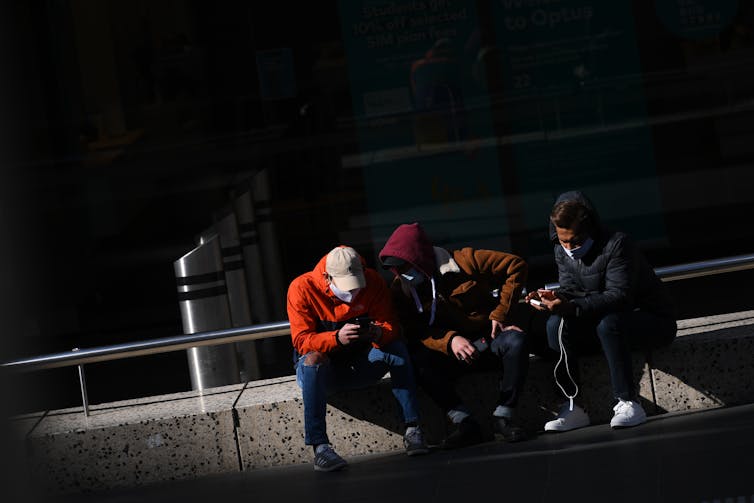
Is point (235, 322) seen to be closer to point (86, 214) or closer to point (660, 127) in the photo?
point (86, 214)

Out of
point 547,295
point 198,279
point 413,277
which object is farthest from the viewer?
point 198,279

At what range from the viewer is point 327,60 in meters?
8.57

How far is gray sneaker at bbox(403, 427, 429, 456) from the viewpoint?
518 centimetres

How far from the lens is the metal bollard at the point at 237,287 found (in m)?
7.12

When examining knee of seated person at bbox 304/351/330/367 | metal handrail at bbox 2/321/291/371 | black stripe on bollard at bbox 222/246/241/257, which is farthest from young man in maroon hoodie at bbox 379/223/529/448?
black stripe on bollard at bbox 222/246/241/257

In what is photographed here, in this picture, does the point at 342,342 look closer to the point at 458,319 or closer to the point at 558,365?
the point at 458,319

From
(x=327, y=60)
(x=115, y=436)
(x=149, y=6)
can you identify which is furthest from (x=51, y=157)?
(x=115, y=436)

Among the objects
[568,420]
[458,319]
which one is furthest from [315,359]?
[568,420]

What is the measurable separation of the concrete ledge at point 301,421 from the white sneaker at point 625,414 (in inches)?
7.9

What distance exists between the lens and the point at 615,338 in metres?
5.08

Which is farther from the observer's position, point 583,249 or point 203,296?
point 203,296

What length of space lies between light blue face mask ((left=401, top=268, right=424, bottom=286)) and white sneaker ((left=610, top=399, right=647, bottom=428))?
1.10 meters

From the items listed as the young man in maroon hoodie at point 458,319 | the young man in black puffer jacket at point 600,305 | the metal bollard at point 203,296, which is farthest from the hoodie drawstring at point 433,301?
the metal bollard at point 203,296

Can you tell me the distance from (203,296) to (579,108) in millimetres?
3836
